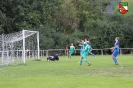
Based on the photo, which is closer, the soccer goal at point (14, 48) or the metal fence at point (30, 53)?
the soccer goal at point (14, 48)

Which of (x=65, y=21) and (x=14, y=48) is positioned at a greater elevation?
(x=65, y=21)

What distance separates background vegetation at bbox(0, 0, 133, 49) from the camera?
2212 inches

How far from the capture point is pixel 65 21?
66.6 meters

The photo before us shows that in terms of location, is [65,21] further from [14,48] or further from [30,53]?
[14,48]

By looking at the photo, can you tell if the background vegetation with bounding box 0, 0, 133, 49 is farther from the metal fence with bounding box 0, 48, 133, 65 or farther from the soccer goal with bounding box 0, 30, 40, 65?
the soccer goal with bounding box 0, 30, 40, 65

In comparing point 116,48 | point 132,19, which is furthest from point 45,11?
point 116,48

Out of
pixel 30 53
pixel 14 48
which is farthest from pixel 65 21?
pixel 14 48

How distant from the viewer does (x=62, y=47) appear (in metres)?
58.4

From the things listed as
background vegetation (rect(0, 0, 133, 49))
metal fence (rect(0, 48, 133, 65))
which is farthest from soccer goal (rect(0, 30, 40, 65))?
background vegetation (rect(0, 0, 133, 49))

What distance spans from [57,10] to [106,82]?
176ft

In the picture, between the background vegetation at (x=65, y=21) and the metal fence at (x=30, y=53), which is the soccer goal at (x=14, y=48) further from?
the background vegetation at (x=65, y=21)

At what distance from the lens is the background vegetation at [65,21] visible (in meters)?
Answer: 56.2

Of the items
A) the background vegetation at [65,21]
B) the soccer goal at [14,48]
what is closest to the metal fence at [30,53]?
the soccer goal at [14,48]

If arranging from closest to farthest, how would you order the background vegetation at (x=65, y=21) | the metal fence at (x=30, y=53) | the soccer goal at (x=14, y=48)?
the soccer goal at (x=14, y=48), the metal fence at (x=30, y=53), the background vegetation at (x=65, y=21)
